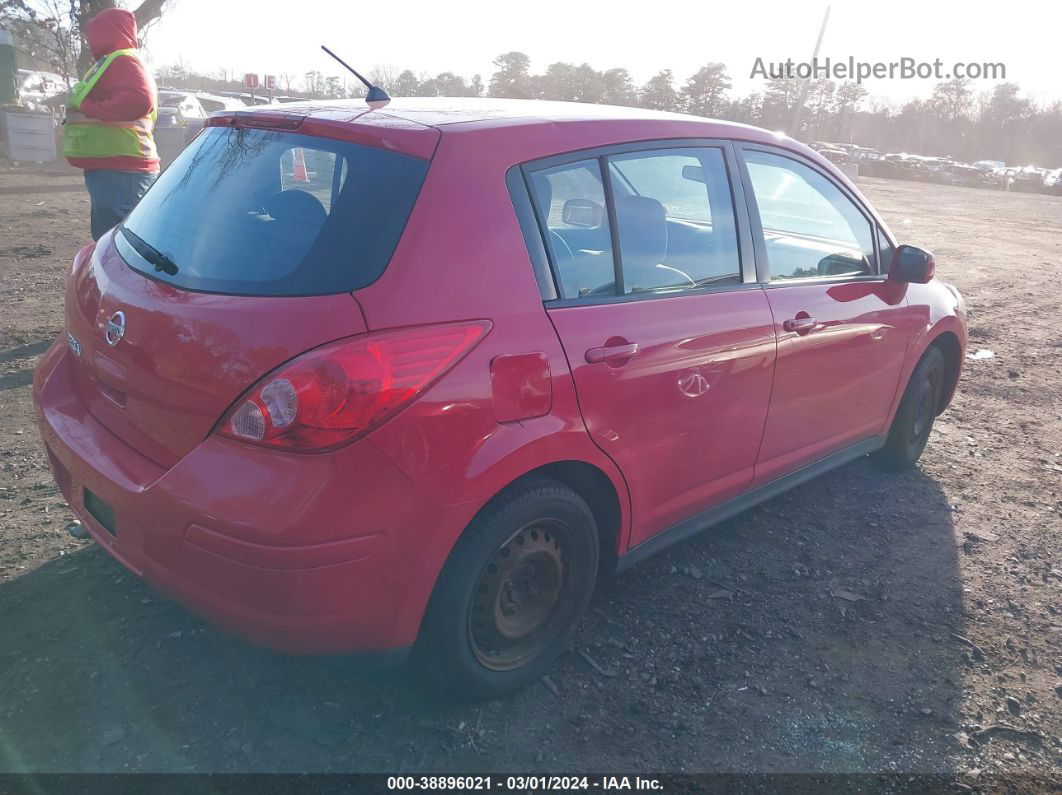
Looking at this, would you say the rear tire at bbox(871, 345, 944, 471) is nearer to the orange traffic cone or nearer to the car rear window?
the car rear window

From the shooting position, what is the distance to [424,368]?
216 centimetres

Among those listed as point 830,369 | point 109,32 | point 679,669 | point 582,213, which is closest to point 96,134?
point 109,32

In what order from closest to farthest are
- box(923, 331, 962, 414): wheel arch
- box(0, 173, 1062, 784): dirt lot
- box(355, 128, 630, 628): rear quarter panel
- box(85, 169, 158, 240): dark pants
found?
1. box(355, 128, 630, 628): rear quarter panel
2. box(0, 173, 1062, 784): dirt lot
3. box(923, 331, 962, 414): wheel arch
4. box(85, 169, 158, 240): dark pants

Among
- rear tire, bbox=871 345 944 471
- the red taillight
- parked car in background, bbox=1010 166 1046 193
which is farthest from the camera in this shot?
parked car in background, bbox=1010 166 1046 193

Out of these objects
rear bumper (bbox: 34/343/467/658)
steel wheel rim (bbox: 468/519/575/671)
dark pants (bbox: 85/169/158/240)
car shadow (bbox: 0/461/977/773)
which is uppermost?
dark pants (bbox: 85/169/158/240)

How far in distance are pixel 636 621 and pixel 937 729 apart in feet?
3.39

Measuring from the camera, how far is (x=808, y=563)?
12.0 feet

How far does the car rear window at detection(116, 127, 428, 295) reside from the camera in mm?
2219

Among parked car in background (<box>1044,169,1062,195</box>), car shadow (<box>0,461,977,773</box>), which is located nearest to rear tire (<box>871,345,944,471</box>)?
car shadow (<box>0,461,977,773</box>)

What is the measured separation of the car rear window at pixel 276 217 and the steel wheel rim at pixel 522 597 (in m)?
0.93

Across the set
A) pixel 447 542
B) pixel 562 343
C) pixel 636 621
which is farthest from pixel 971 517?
pixel 447 542

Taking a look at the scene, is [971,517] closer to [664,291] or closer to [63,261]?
[664,291]

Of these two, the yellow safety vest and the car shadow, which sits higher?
the yellow safety vest

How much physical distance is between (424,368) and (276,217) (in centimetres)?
68
